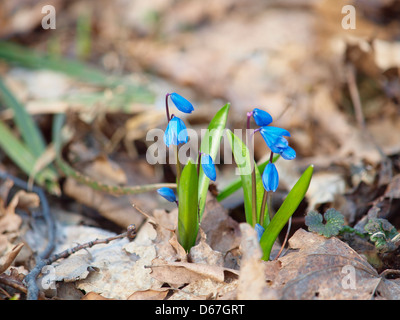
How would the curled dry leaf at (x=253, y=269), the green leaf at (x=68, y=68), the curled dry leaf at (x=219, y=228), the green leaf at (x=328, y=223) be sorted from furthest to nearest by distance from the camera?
the green leaf at (x=68, y=68) → the curled dry leaf at (x=219, y=228) → the green leaf at (x=328, y=223) → the curled dry leaf at (x=253, y=269)

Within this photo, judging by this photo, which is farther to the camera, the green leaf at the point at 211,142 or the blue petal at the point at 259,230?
the green leaf at the point at 211,142

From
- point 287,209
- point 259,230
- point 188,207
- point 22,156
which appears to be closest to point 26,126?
point 22,156

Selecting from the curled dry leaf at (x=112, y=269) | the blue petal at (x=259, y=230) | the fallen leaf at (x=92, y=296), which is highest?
the blue petal at (x=259, y=230)

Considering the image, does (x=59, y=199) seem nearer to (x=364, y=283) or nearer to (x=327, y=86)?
(x=364, y=283)

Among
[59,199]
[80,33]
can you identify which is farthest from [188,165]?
[80,33]

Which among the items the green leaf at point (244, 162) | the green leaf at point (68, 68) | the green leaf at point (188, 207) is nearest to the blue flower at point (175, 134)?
the green leaf at point (188, 207)

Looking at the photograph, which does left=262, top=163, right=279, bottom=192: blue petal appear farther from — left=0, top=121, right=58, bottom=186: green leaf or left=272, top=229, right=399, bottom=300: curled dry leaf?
left=0, top=121, right=58, bottom=186: green leaf

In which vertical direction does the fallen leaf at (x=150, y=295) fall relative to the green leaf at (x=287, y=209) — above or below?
below

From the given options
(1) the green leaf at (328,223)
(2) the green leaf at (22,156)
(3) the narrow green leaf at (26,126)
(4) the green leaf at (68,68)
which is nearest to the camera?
(1) the green leaf at (328,223)

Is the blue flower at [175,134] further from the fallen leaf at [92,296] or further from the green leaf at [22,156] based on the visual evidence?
the green leaf at [22,156]
